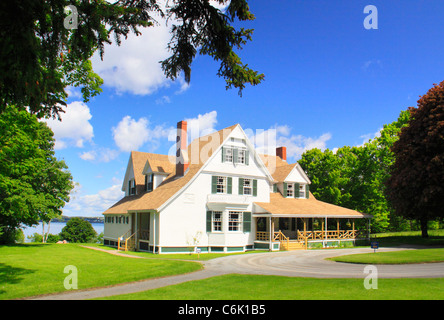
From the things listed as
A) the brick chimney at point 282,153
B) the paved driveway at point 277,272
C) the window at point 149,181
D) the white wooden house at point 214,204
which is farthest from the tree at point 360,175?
the paved driveway at point 277,272

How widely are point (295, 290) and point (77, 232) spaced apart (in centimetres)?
4667

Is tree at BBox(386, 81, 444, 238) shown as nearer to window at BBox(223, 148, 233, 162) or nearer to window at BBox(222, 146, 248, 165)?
window at BBox(222, 146, 248, 165)

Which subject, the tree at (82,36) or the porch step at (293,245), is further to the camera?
the porch step at (293,245)

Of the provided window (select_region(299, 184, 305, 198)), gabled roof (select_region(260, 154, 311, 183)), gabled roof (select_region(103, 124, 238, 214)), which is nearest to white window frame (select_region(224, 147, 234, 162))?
gabled roof (select_region(103, 124, 238, 214))

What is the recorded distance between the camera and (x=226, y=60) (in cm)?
992

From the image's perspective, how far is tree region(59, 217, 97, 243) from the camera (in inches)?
1978

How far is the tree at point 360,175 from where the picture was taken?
1756 inches

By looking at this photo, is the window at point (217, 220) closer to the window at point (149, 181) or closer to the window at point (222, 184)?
the window at point (222, 184)

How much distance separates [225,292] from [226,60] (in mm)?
6802

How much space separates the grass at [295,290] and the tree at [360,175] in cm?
3361

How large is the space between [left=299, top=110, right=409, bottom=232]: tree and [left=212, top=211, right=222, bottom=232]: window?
2100cm

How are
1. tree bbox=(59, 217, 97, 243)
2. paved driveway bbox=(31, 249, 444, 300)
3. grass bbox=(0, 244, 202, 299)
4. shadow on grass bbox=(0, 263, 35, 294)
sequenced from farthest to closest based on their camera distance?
tree bbox=(59, 217, 97, 243) < shadow on grass bbox=(0, 263, 35, 294) < grass bbox=(0, 244, 202, 299) < paved driveway bbox=(31, 249, 444, 300)
